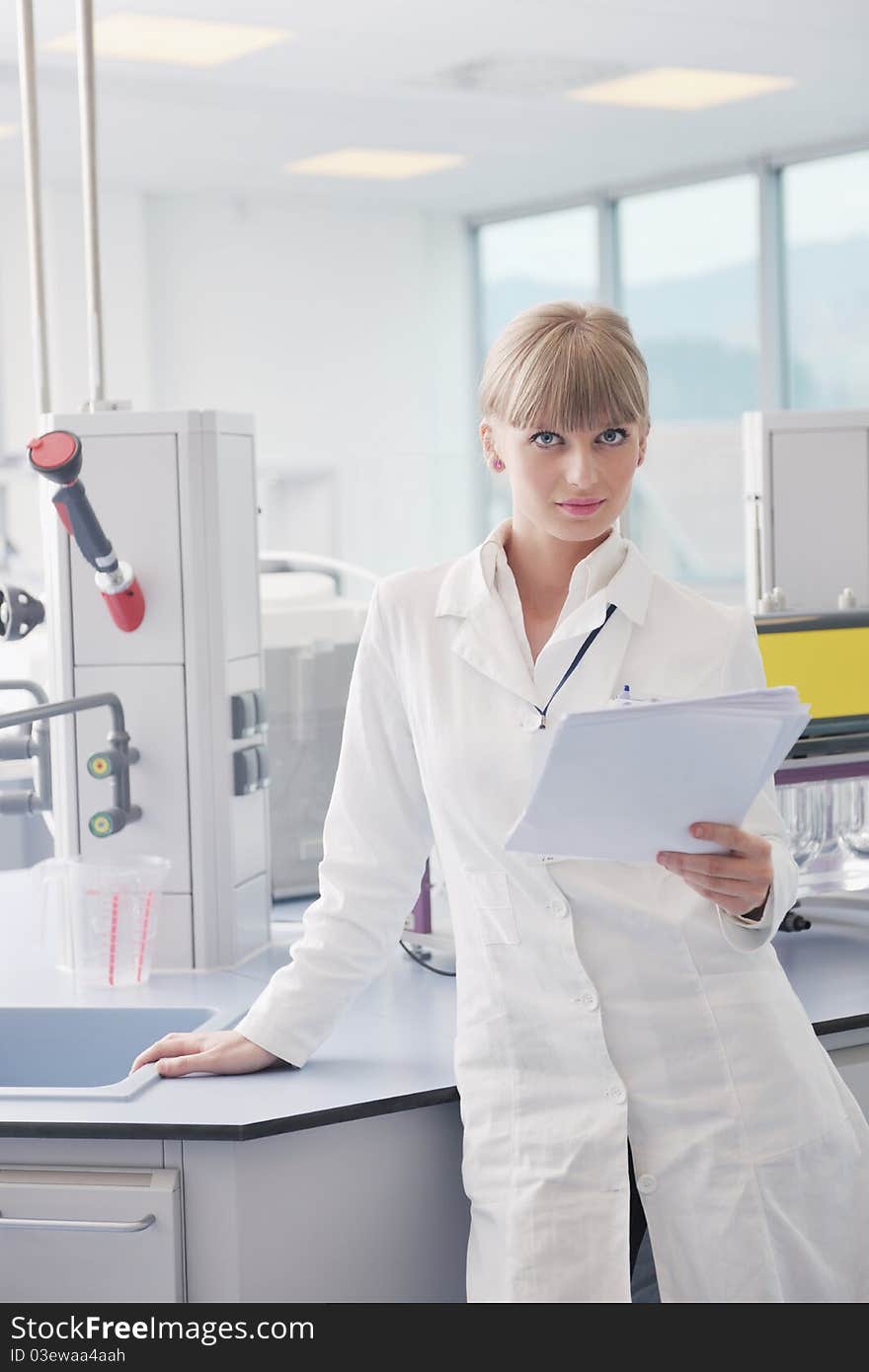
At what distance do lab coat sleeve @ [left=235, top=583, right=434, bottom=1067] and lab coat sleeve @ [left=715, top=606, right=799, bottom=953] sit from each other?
321 millimetres

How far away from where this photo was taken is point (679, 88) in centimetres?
652

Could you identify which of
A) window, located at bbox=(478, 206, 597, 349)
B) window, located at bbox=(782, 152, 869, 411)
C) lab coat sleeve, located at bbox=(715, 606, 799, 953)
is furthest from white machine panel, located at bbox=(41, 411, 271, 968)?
window, located at bbox=(478, 206, 597, 349)

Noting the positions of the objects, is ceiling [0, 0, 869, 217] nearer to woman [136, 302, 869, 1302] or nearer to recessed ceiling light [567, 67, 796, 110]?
recessed ceiling light [567, 67, 796, 110]

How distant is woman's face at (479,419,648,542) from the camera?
1.44 meters

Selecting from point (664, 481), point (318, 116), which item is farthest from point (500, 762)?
point (318, 116)

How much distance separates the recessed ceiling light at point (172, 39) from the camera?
211 inches

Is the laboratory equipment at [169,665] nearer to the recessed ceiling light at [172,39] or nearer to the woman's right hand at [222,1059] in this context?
the woman's right hand at [222,1059]

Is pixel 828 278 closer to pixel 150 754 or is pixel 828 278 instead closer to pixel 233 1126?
pixel 150 754

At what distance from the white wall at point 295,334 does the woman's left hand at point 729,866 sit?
5587mm

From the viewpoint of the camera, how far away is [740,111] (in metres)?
6.96

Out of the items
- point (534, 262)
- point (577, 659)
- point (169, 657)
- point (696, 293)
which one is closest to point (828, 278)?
point (696, 293)

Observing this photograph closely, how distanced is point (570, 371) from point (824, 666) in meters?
0.86

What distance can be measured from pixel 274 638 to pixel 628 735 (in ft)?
4.58
